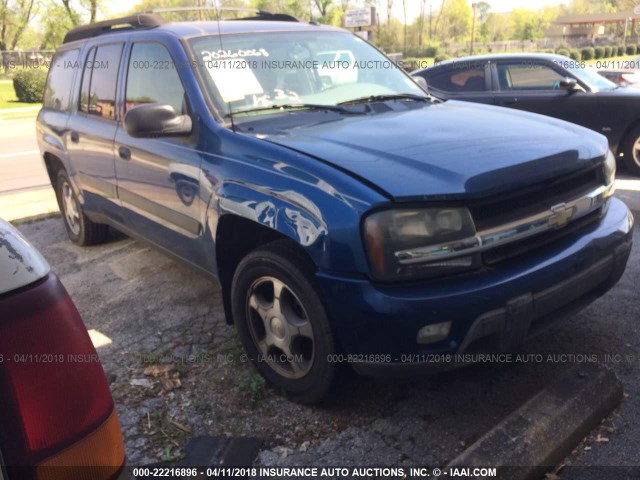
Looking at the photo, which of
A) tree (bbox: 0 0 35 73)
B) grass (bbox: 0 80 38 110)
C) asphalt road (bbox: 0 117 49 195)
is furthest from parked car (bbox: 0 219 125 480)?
tree (bbox: 0 0 35 73)

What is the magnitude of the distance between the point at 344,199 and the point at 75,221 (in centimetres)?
402

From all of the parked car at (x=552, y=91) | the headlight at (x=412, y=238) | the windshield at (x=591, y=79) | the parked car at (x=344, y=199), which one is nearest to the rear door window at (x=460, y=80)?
the parked car at (x=552, y=91)

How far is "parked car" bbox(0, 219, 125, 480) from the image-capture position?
4.23 feet

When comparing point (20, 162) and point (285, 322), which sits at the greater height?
point (285, 322)

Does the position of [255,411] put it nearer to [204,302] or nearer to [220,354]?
[220,354]

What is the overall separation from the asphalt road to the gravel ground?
6270 mm

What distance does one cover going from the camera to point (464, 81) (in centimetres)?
854

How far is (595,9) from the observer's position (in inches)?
3573

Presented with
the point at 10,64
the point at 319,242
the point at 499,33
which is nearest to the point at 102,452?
the point at 319,242

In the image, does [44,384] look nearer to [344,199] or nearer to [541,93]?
[344,199]

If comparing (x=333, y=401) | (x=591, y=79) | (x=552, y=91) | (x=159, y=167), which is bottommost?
(x=333, y=401)

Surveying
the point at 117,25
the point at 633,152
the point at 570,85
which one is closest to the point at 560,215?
the point at 117,25

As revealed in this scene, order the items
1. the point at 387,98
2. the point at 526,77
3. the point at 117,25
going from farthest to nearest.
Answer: the point at 526,77, the point at 117,25, the point at 387,98

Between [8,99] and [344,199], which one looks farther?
[8,99]
